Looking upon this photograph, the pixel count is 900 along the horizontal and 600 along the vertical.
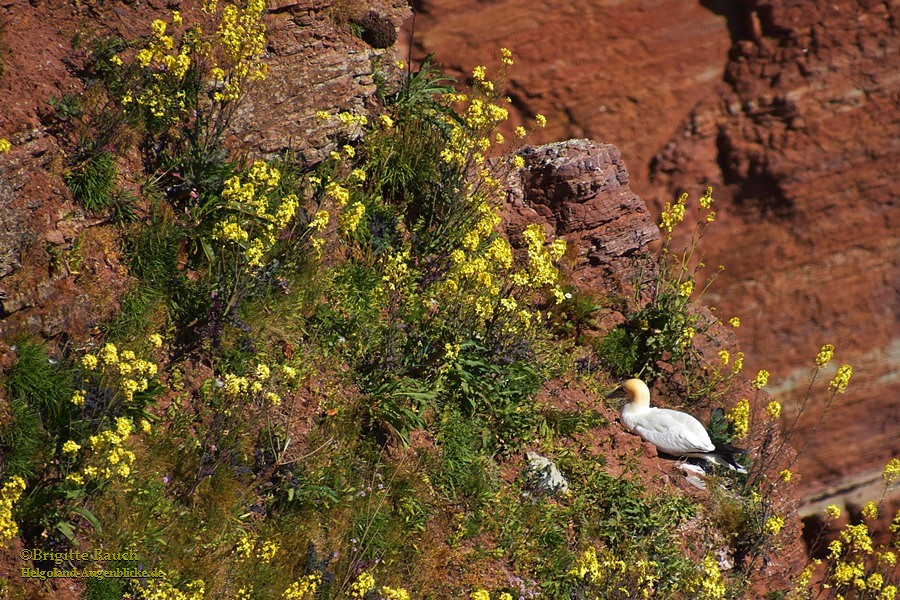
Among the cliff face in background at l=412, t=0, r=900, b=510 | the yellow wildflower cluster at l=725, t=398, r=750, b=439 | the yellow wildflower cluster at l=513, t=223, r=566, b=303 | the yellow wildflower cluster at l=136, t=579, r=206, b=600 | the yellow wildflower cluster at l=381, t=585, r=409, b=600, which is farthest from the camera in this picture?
the cliff face in background at l=412, t=0, r=900, b=510

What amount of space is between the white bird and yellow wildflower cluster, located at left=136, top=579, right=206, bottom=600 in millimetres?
3974

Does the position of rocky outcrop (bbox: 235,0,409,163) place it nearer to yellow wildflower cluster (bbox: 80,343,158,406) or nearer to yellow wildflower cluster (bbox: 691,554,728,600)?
yellow wildflower cluster (bbox: 80,343,158,406)

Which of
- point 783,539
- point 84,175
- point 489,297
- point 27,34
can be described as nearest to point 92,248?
point 84,175

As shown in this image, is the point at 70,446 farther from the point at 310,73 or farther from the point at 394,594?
the point at 310,73

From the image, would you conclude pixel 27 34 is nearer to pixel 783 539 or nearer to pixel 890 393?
pixel 783 539

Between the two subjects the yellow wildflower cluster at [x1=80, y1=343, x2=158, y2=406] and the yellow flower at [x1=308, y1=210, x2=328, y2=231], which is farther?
the yellow flower at [x1=308, y1=210, x2=328, y2=231]

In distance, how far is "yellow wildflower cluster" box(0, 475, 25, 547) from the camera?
4.25 meters

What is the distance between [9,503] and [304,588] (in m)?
1.55

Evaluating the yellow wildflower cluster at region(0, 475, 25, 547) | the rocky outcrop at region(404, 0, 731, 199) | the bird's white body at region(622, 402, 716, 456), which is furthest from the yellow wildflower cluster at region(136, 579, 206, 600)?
the rocky outcrop at region(404, 0, 731, 199)

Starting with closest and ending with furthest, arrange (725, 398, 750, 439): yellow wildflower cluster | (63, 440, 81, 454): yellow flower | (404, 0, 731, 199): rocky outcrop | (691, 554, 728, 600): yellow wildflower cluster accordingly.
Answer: (63, 440, 81, 454): yellow flower < (691, 554, 728, 600): yellow wildflower cluster < (725, 398, 750, 439): yellow wildflower cluster < (404, 0, 731, 199): rocky outcrop

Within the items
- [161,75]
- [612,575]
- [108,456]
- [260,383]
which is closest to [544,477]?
[612,575]

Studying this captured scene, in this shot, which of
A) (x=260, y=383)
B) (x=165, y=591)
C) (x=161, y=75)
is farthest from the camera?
(x=161, y=75)

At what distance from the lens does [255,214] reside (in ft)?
20.3

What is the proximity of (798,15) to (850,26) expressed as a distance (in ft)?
2.33
